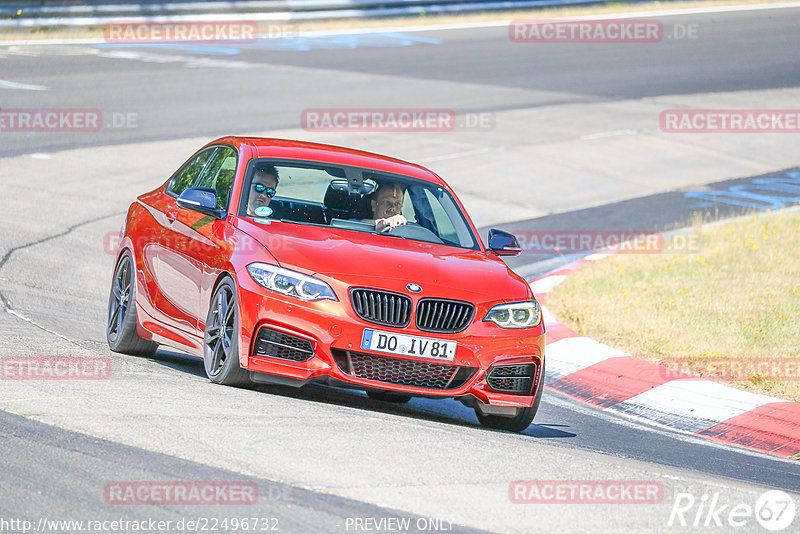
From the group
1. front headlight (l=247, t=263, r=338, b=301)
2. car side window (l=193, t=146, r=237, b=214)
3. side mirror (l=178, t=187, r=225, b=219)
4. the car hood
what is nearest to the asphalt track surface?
front headlight (l=247, t=263, r=338, b=301)

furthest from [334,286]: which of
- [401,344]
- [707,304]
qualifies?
[707,304]

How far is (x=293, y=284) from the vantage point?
7.26 metres

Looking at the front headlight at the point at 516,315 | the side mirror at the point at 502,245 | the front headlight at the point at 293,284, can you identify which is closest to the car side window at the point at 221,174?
the front headlight at the point at 293,284

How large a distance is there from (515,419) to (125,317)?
9.73 feet

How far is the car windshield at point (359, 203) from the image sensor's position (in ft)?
27.2

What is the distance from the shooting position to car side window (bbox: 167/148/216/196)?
9.18m

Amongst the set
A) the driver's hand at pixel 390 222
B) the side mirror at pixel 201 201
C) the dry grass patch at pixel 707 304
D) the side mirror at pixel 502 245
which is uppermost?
the side mirror at pixel 201 201

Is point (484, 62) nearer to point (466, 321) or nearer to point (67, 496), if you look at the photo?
point (466, 321)

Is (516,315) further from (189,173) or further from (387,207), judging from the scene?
(189,173)

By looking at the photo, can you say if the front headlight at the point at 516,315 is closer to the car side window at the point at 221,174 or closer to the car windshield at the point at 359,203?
the car windshield at the point at 359,203

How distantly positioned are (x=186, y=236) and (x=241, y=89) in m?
15.3

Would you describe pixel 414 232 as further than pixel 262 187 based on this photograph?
Yes

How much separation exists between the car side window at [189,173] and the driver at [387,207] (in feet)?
4.55

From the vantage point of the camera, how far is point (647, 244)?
15.4 m
